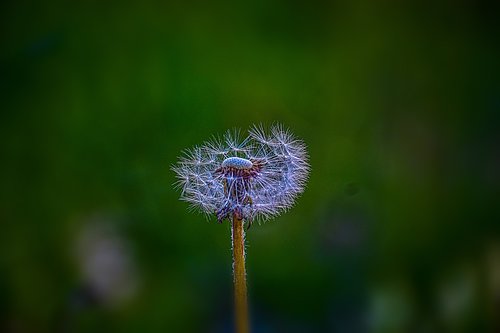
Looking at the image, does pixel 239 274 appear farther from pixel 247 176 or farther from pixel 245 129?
pixel 245 129

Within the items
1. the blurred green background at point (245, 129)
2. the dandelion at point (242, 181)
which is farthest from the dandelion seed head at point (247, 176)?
the blurred green background at point (245, 129)

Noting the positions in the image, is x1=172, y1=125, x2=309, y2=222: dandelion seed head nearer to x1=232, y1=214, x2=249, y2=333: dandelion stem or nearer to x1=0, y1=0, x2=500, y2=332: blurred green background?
x1=232, y1=214, x2=249, y2=333: dandelion stem

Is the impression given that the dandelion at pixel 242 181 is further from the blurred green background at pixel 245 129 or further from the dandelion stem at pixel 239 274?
the blurred green background at pixel 245 129

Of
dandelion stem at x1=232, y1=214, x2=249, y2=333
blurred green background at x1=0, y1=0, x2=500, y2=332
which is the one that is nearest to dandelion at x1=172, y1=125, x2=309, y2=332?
dandelion stem at x1=232, y1=214, x2=249, y2=333

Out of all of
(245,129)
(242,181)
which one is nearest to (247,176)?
(242,181)

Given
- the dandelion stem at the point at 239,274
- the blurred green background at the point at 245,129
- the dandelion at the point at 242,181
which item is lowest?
the dandelion stem at the point at 239,274
